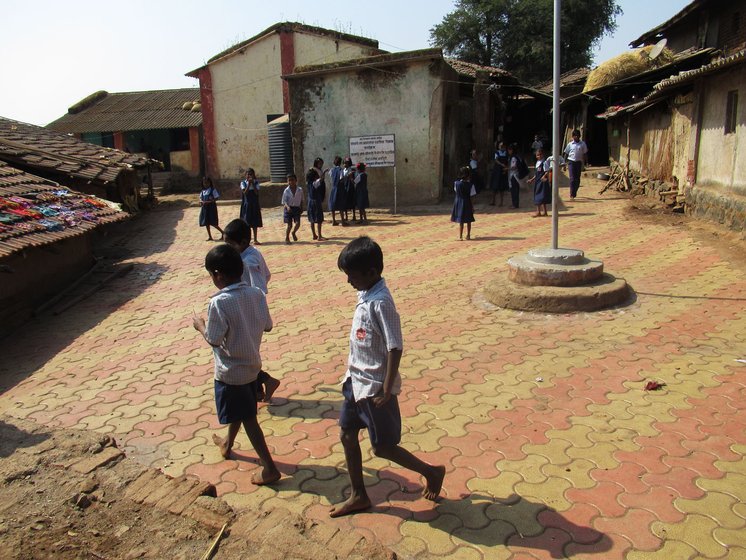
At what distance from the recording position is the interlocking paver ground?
9.78ft

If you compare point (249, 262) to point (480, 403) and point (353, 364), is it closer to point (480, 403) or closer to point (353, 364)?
→ point (353, 364)

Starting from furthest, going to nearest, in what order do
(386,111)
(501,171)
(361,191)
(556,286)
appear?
(386,111)
(501,171)
(361,191)
(556,286)

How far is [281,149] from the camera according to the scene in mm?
19281

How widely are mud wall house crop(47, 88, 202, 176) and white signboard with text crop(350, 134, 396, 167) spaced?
15.1 metres

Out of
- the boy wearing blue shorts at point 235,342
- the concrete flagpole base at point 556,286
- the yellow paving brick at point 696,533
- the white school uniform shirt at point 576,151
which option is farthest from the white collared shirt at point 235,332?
the white school uniform shirt at point 576,151

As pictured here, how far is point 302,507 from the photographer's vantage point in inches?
126

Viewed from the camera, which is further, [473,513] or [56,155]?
[56,155]

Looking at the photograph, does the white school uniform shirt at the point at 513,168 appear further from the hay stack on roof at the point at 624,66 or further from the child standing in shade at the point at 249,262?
the child standing in shade at the point at 249,262

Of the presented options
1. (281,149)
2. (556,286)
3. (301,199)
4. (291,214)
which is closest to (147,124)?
(281,149)

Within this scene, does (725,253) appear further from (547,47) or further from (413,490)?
(547,47)

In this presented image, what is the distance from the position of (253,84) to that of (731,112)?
19546 mm

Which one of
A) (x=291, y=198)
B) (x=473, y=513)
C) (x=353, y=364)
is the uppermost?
(x=291, y=198)

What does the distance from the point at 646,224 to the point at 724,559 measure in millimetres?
9799

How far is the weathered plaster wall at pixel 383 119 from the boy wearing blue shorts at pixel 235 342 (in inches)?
504
